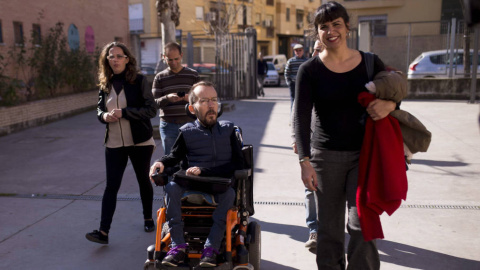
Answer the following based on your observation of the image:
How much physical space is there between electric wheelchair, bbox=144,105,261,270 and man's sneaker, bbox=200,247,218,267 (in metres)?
0.05

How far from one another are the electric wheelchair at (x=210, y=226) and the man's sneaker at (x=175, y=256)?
0.04 m

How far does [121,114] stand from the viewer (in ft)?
13.7

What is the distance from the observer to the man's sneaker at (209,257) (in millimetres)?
3080

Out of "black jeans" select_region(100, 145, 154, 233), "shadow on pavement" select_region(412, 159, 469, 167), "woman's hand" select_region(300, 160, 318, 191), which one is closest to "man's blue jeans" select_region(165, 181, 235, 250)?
"woman's hand" select_region(300, 160, 318, 191)

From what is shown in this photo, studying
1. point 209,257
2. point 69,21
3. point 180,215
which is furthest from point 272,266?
point 69,21

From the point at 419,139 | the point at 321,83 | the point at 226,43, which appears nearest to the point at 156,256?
the point at 321,83

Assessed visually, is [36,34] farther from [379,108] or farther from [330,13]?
[379,108]

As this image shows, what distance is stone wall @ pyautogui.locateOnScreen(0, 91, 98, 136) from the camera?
33.9 feet

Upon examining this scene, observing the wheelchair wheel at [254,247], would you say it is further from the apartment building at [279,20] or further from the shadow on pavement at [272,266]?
the apartment building at [279,20]

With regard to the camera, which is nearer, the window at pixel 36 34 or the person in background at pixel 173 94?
the person in background at pixel 173 94

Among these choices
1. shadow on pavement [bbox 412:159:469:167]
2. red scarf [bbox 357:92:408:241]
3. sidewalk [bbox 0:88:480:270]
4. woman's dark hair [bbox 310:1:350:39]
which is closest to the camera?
red scarf [bbox 357:92:408:241]

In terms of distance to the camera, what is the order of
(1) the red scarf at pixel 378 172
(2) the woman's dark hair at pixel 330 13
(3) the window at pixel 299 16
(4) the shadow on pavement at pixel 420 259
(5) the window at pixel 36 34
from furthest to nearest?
1. (3) the window at pixel 299 16
2. (5) the window at pixel 36 34
3. (4) the shadow on pavement at pixel 420 259
4. (2) the woman's dark hair at pixel 330 13
5. (1) the red scarf at pixel 378 172

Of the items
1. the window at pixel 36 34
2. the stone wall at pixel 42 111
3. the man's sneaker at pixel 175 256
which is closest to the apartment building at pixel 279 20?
the stone wall at pixel 42 111

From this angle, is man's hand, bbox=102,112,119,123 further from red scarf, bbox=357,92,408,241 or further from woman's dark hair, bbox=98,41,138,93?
red scarf, bbox=357,92,408,241
